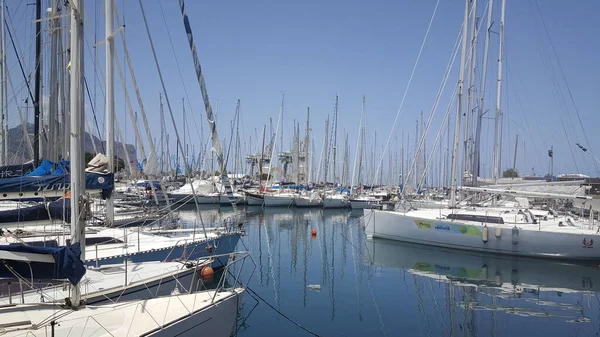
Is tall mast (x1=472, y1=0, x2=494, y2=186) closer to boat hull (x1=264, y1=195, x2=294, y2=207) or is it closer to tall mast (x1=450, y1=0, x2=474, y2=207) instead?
tall mast (x1=450, y1=0, x2=474, y2=207)

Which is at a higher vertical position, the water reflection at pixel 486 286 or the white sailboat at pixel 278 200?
the white sailboat at pixel 278 200

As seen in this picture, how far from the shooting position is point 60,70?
75.4 ft

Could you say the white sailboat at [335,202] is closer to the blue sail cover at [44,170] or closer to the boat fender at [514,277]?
the boat fender at [514,277]

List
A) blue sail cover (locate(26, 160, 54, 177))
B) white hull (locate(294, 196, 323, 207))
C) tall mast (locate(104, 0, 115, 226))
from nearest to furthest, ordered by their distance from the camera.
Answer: blue sail cover (locate(26, 160, 54, 177)), tall mast (locate(104, 0, 115, 226)), white hull (locate(294, 196, 323, 207))

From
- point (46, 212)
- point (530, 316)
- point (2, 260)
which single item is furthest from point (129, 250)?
point (530, 316)

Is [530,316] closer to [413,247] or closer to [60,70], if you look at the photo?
[413,247]

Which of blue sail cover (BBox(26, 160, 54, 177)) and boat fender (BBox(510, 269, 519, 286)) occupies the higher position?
Answer: blue sail cover (BBox(26, 160, 54, 177))

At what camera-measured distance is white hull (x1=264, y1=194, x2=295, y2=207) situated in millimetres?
62688

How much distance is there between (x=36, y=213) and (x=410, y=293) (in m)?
14.0

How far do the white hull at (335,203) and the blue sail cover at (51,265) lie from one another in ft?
179

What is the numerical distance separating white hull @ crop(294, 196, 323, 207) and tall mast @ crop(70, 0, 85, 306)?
176 ft

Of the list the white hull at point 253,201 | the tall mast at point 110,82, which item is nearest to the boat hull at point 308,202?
the white hull at point 253,201

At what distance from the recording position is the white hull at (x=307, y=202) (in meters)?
63.2

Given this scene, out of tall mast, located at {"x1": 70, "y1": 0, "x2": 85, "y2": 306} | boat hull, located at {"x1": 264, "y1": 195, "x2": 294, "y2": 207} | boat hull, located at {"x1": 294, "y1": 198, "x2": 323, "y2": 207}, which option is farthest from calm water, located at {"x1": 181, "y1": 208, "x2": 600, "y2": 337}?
boat hull, located at {"x1": 294, "y1": 198, "x2": 323, "y2": 207}
